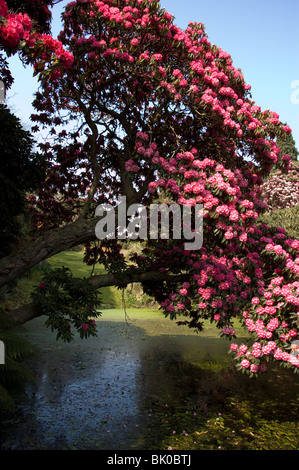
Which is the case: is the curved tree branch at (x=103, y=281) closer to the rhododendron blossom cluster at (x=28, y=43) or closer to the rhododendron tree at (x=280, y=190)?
the rhododendron blossom cluster at (x=28, y=43)

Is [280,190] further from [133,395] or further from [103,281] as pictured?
[133,395]

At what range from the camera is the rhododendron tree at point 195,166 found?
18.6 feet

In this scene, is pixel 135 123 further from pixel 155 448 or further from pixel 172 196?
pixel 155 448

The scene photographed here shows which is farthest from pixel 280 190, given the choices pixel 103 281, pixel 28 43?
pixel 28 43

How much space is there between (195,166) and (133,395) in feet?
13.0

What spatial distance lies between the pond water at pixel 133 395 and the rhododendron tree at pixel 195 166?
1.17 meters

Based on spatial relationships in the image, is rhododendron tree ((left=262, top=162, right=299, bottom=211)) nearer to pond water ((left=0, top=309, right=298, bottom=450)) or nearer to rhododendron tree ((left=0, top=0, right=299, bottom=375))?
pond water ((left=0, top=309, right=298, bottom=450))

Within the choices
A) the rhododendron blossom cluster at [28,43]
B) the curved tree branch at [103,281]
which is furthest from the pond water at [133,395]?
the rhododendron blossom cluster at [28,43]

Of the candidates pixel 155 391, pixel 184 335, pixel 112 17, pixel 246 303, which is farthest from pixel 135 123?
pixel 184 335

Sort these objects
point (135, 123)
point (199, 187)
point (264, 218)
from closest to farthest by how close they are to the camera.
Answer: point (199, 187) < point (135, 123) < point (264, 218)

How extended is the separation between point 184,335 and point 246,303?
20.9ft

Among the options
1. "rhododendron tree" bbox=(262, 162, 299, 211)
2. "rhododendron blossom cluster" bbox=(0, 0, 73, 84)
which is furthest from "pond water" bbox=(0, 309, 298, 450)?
"rhododendron tree" bbox=(262, 162, 299, 211)

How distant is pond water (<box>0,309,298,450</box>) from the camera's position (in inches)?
203

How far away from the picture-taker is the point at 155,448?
4906 mm
